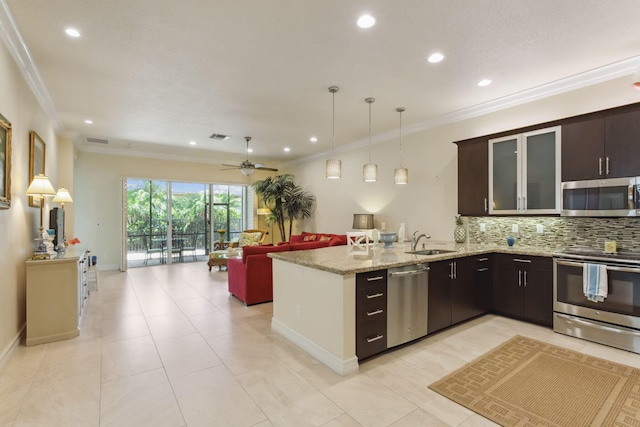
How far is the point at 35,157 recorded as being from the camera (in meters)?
3.99

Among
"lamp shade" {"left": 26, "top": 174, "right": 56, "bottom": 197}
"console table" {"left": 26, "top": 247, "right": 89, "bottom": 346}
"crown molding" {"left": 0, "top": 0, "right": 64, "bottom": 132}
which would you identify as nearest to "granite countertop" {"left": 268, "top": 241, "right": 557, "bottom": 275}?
"console table" {"left": 26, "top": 247, "right": 89, "bottom": 346}

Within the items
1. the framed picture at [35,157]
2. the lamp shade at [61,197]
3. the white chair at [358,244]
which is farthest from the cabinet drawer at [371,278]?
the lamp shade at [61,197]

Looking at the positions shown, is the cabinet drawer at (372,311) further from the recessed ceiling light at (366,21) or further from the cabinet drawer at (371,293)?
the recessed ceiling light at (366,21)

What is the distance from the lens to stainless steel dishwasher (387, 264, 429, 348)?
304cm

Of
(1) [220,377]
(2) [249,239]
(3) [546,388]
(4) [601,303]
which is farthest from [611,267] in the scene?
(2) [249,239]

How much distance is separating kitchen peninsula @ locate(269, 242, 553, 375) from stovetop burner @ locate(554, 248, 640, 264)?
0.20m

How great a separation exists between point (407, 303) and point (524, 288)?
5.94ft

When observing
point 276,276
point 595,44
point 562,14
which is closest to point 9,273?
point 276,276

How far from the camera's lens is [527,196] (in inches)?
158

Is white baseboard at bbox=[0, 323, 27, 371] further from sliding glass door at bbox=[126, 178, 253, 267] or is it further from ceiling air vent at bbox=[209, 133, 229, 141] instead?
sliding glass door at bbox=[126, 178, 253, 267]

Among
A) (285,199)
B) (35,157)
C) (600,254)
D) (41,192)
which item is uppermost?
(35,157)

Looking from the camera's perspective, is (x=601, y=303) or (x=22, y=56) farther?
(x=601, y=303)

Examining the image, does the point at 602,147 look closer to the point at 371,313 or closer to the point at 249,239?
the point at 371,313

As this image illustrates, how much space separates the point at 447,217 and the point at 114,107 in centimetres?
558
